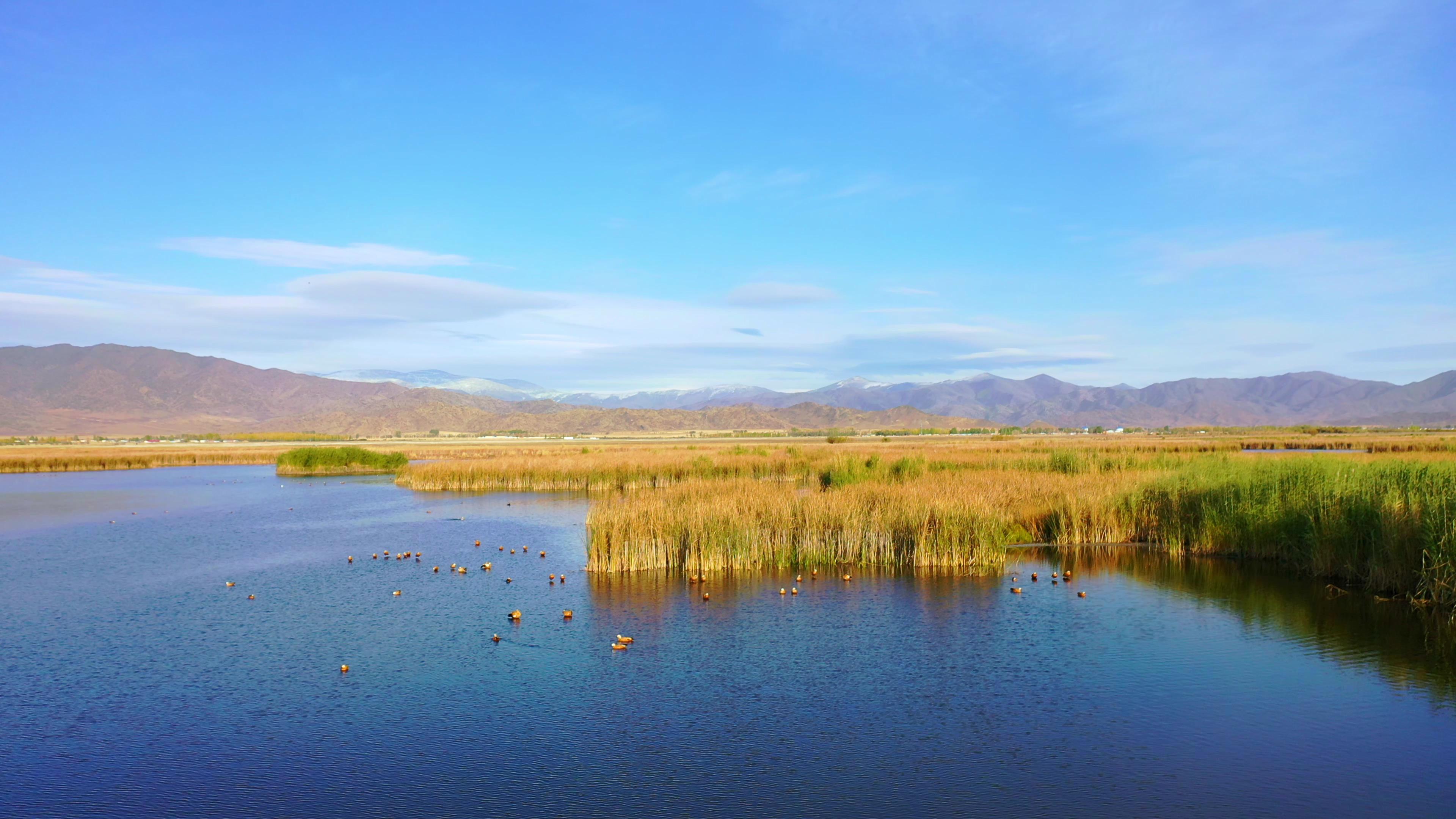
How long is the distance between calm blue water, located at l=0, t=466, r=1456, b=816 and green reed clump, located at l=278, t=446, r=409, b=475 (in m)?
36.1

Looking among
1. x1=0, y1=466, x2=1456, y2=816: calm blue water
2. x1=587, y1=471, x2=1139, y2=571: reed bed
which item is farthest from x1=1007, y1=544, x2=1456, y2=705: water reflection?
x1=587, y1=471, x2=1139, y2=571: reed bed

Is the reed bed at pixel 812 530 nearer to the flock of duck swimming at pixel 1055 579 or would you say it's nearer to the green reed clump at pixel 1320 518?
the flock of duck swimming at pixel 1055 579

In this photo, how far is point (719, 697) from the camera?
11156 mm

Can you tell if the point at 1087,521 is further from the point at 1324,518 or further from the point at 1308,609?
the point at 1308,609

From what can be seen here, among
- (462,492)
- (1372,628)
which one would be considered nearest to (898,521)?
(1372,628)

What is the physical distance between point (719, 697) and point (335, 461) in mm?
51514

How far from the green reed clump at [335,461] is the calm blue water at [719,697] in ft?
118

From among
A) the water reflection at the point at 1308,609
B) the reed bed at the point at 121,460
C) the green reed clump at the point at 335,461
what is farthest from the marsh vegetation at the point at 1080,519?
the reed bed at the point at 121,460

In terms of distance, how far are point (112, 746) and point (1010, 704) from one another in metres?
10.1

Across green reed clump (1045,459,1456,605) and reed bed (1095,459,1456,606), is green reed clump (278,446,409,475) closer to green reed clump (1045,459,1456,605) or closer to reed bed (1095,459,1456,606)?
green reed clump (1045,459,1456,605)

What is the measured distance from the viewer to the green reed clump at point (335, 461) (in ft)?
179

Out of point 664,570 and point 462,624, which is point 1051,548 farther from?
point 462,624

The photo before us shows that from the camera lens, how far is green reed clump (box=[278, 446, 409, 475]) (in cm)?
5453

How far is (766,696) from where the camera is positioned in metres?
11.2
